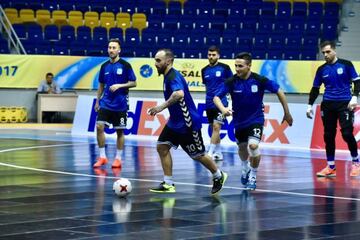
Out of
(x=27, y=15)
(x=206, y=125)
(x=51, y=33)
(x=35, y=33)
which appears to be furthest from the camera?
(x=27, y=15)

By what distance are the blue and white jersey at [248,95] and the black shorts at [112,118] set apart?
12.3ft

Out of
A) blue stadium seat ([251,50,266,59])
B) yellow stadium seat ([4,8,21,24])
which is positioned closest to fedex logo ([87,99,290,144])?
blue stadium seat ([251,50,266,59])

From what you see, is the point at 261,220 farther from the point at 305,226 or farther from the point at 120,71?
the point at 120,71

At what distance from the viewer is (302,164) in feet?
57.3

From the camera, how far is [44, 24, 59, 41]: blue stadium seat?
3312 centimetres

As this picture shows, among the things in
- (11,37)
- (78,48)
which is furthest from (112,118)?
(78,48)

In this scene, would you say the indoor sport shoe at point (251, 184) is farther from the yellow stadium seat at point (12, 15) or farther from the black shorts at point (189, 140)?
the yellow stadium seat at point (12, 15)

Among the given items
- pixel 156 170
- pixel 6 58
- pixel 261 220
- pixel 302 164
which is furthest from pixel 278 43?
pixel 261 220

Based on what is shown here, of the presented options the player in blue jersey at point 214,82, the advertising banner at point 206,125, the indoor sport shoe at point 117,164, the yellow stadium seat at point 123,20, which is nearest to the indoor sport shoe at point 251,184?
the indoor sport shoe at point 117,164

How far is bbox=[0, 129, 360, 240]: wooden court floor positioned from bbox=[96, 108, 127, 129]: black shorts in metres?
0.85

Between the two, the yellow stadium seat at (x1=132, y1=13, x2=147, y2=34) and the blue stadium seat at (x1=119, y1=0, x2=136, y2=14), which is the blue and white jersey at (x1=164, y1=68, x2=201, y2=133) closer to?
the yellow stadium seat at (x1=132, y1=13, x2=147, y2=34)

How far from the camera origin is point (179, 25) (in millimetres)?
35250

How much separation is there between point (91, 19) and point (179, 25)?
374cm

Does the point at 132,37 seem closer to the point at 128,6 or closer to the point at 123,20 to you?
the point at 123,20
